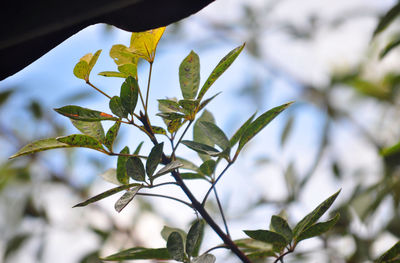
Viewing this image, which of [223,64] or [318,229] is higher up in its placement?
[223,64]

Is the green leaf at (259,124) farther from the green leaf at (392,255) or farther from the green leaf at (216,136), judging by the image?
the green leaf at (392,255)

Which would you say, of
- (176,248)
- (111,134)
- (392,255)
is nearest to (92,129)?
(111,134)

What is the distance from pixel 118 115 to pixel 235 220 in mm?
756

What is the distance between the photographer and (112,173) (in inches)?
16.8

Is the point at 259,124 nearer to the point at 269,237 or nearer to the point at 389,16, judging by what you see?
the point at 269,237

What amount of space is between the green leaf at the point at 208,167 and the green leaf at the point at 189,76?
0.07 m

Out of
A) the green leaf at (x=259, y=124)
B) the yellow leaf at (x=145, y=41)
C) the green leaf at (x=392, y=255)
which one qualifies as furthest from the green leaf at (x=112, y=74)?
the green leaf at (x=392, y=255)

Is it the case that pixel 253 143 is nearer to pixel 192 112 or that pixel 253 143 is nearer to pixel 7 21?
pixel 192 112

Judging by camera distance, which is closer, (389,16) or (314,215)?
(314,215)

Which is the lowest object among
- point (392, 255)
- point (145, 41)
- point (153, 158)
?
point (392, 255)

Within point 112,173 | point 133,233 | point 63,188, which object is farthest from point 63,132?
point 112,173

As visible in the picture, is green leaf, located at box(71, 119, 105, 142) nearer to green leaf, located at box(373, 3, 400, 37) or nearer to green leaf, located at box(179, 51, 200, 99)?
green leaf, located at box(179, 51, 200, 99)

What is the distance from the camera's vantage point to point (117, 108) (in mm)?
333

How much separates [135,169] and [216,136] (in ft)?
0.26
